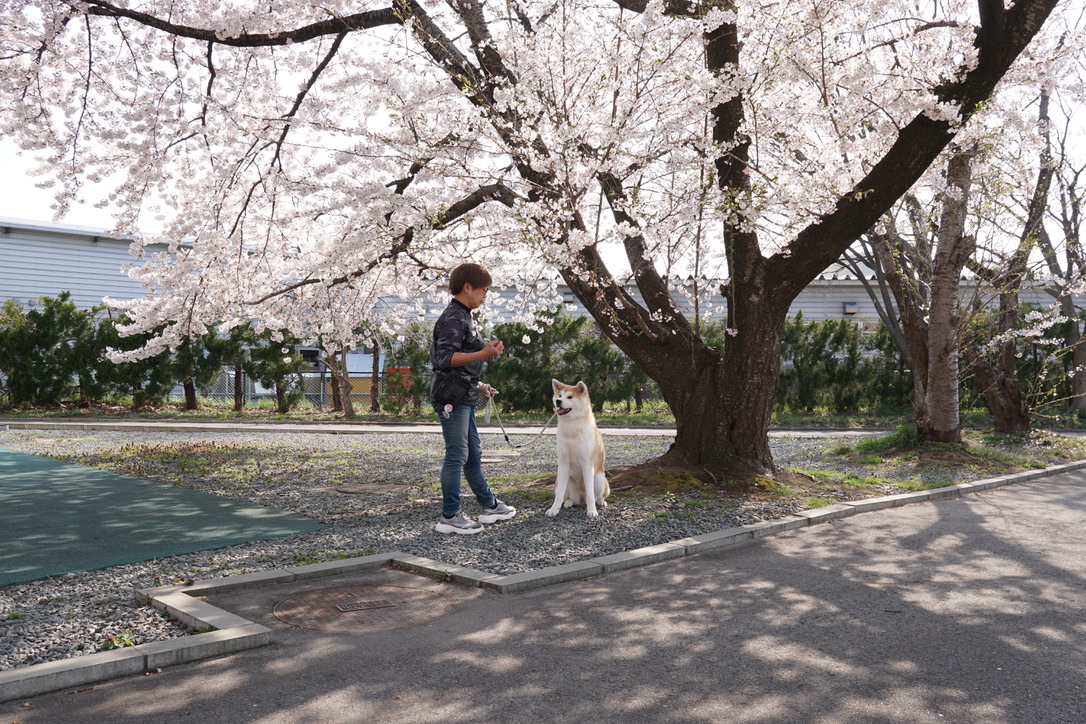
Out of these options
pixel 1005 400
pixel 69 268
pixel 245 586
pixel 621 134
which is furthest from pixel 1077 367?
pixel 69 268

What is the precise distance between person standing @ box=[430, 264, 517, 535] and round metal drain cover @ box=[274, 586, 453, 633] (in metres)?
1.35

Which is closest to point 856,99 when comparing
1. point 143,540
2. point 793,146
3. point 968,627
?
point 793,146

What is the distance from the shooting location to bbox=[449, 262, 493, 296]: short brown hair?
6.02 meters

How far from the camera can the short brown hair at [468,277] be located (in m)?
6.02

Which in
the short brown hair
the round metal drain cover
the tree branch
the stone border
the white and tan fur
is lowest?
the round metal drain cover

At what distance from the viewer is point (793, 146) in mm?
8883

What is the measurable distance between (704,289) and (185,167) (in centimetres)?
716

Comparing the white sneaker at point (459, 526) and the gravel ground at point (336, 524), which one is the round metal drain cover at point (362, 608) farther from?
the white sneaker at point (459, 526)

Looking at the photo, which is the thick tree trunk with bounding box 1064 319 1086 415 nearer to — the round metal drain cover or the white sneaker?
the white sneaker

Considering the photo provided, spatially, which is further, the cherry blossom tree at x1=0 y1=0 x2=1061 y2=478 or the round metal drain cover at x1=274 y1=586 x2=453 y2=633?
the cherry blossom tree at x1=0 y1=0 x2=1061 y2=478

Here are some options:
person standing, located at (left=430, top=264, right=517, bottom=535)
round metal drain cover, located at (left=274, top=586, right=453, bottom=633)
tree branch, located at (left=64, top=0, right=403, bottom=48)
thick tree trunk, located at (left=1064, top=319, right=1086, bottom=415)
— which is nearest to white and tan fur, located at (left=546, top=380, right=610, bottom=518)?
person standing, located at (left=430, top=264, right=517, bottom=535)

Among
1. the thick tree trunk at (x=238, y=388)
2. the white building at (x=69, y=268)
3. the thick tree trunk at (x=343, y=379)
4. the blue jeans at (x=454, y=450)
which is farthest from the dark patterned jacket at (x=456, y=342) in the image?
the white building at (x=69, y=268)

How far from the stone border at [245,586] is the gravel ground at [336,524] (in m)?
0.14

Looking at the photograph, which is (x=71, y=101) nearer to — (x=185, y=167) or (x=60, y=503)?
(x=185, y=167)
